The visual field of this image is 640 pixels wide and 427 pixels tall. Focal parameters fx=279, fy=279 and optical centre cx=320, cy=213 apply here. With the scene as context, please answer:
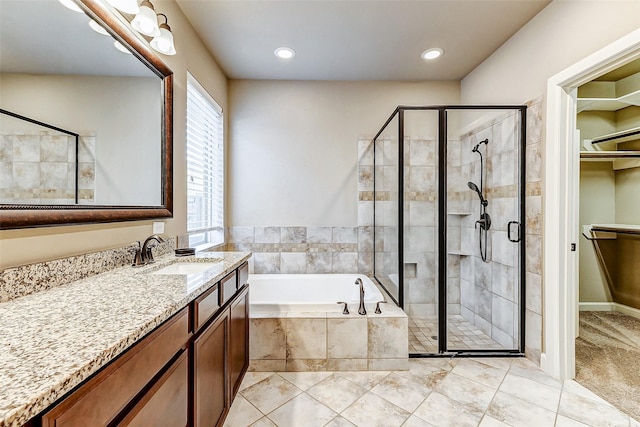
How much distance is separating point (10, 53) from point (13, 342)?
3.01 ft

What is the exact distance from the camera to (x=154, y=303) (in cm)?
89

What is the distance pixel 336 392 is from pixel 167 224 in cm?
157

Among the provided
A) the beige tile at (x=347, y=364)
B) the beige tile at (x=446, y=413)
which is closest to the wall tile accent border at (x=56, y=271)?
the beige tile at (x=347, y=364)

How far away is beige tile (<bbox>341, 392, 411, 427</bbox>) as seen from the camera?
1.55 metres

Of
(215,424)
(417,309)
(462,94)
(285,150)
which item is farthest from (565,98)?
(215,424)

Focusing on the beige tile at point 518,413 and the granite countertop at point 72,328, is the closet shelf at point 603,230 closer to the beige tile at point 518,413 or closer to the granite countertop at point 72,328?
the beige tile at point 518,413

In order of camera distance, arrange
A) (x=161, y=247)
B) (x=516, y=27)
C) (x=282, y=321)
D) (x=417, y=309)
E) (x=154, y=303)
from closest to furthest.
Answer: (x=154, y=303), (x=161, y=247), (x=282, y=321), (x=516, y=27), (x=417, y=309)

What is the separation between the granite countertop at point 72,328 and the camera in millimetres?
471

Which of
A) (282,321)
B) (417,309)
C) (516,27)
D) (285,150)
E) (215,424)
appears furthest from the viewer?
(285,150)

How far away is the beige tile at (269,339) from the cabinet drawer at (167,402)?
0.99m

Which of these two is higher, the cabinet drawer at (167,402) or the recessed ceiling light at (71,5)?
the recessed ceiling light at (71,5)

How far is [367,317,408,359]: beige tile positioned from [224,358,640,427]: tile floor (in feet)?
0.43

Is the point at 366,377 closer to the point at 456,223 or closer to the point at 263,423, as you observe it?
the point at 263,423

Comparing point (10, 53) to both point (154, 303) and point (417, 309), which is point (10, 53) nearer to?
point (154, 303)
